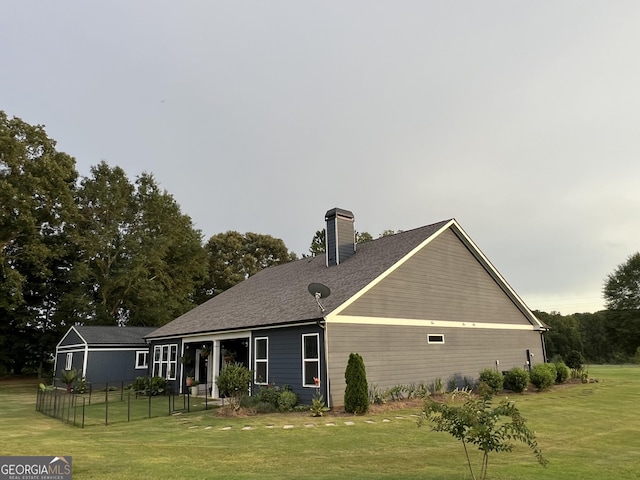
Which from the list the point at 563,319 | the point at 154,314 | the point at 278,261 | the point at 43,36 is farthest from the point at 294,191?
the point at 563,319

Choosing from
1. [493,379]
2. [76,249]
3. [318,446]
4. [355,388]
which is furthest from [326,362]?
[76,249]

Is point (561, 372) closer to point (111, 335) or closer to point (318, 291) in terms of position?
point (318, 291)

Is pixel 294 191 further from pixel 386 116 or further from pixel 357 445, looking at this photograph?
pixel 357 445

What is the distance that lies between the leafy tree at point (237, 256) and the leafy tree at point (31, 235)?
15.3 metres

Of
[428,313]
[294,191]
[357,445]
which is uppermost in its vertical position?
[294,191]

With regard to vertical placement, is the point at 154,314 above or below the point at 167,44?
below

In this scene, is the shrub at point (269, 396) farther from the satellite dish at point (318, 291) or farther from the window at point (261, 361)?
the satellite dish at point (318, 291)

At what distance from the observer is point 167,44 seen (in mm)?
16797

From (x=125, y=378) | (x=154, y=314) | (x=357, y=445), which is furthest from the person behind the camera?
(x=154, y=314)

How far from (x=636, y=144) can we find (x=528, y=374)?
376 inches

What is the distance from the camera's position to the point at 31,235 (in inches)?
1371

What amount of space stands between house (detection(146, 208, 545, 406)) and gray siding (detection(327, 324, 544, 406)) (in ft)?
0.13

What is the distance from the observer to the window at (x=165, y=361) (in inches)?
907

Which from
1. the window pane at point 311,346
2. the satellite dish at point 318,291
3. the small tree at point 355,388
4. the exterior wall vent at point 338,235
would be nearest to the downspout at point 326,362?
the window pane at point 311,346
